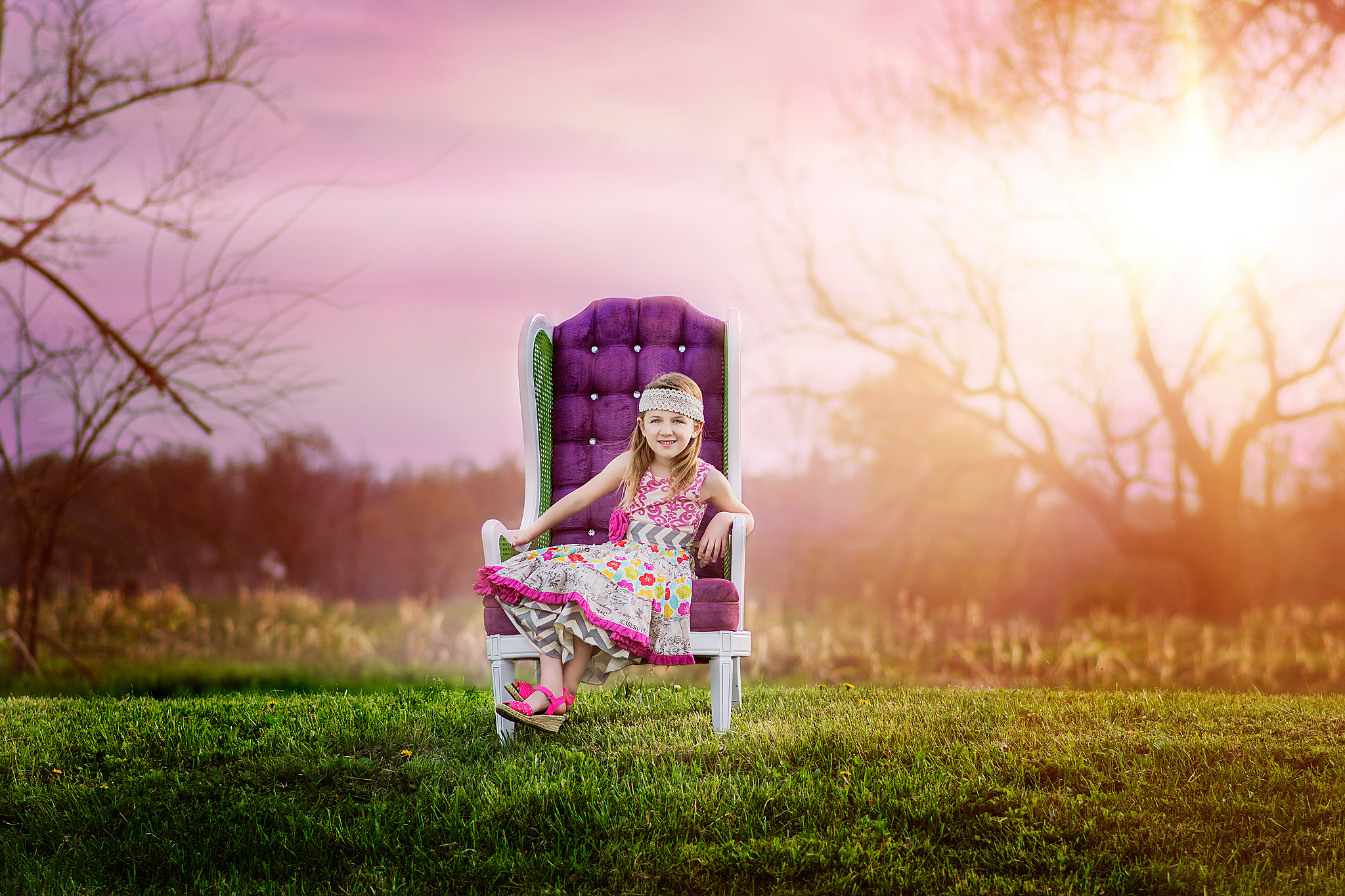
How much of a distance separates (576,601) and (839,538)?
9244 mm

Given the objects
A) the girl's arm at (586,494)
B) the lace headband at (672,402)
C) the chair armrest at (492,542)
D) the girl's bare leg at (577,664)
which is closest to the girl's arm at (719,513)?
the lace headband at (672,402)

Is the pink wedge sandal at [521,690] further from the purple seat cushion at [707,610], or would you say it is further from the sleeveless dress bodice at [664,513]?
A: the sleeveless dress bodice at [664,513]

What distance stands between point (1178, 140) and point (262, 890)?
1050 centimetres

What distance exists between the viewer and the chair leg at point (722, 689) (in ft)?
12.4

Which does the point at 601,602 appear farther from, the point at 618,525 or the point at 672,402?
the point at 672,402

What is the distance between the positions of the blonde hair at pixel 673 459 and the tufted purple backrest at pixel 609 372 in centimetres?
34

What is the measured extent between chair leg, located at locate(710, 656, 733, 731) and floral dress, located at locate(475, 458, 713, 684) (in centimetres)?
11

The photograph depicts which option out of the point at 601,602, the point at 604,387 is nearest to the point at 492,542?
the point at 601,602

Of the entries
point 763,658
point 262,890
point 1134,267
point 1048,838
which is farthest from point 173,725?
point 1134,267

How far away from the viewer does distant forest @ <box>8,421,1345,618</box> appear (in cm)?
1163

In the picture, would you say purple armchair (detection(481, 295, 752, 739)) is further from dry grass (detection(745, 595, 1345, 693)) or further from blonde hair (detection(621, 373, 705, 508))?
dry grass (detection(745, 595, 1345, 693))

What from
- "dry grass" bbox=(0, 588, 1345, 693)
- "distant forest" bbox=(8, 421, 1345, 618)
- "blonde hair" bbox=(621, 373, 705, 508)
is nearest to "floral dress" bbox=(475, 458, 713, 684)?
"blonde hair" bbox=(621, 373, 705, 508)

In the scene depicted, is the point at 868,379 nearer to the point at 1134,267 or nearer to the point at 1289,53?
the point at 1134,267

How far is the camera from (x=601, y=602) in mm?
3605
